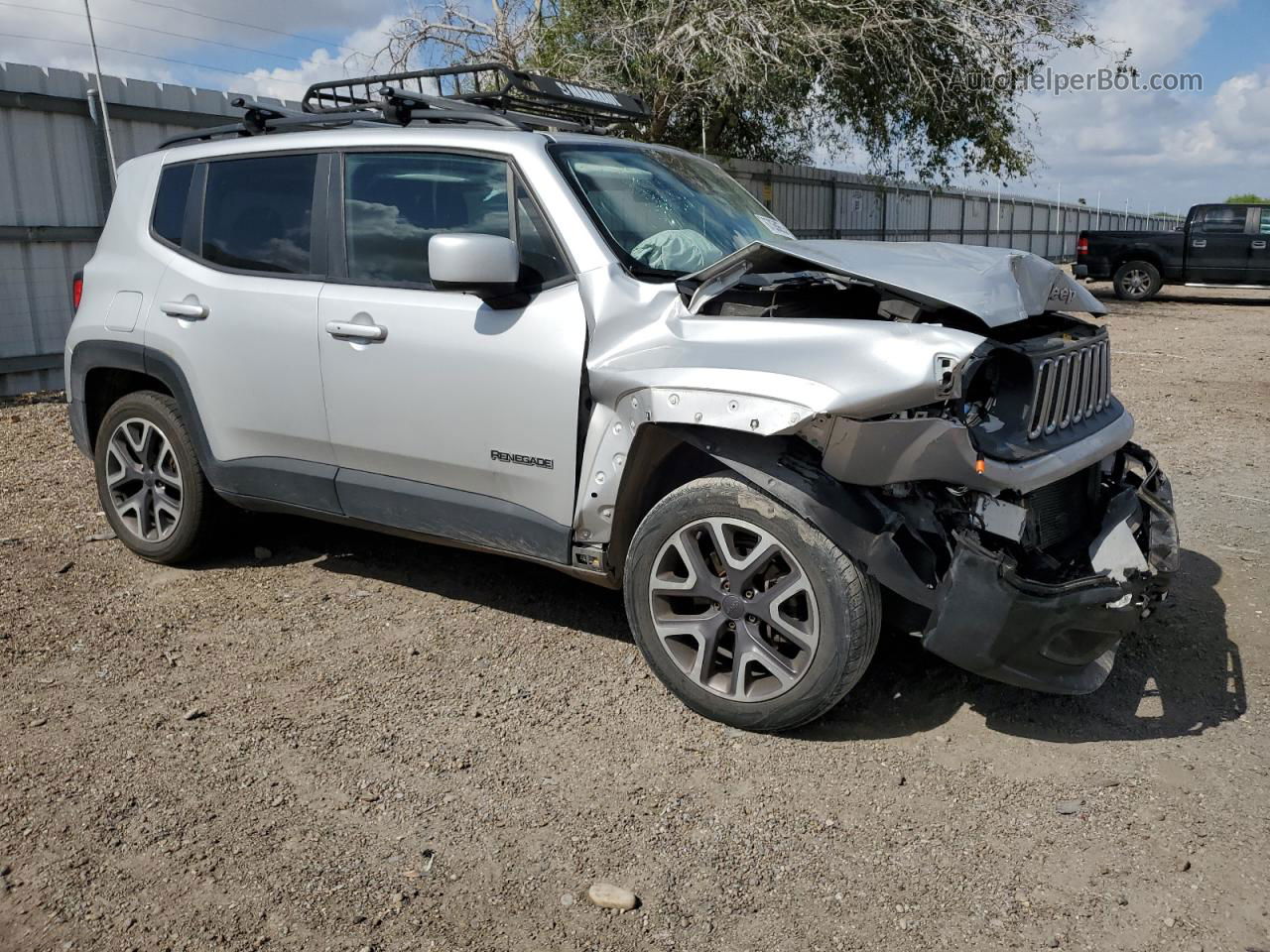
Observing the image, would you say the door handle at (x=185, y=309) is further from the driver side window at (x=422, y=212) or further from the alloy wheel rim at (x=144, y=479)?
the driver side window at (x=422, y=212)

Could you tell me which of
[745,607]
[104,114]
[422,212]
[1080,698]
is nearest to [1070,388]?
[1080,698]

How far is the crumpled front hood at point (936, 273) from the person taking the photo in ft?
11.2

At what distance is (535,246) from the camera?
3.97 metres

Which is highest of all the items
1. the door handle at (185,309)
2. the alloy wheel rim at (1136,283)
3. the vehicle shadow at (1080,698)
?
the door handle at (185,309)

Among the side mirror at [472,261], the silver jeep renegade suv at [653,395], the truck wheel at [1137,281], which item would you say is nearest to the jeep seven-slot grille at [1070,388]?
the silver jeep renegade suv at [653,395]

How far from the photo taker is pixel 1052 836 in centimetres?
308

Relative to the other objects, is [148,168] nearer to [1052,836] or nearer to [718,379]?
[718,379]

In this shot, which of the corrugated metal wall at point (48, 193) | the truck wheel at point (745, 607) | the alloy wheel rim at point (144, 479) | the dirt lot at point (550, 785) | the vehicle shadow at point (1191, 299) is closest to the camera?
the dirt lot at point (550, 785)

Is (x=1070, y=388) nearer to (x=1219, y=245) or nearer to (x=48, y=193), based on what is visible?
(x=48, y=193)

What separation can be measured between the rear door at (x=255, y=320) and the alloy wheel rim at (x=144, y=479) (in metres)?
0.42

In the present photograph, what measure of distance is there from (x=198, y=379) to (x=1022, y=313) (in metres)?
3.32

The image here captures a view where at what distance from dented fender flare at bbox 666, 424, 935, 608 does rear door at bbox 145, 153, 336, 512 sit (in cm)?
189

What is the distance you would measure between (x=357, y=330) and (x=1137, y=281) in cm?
2088

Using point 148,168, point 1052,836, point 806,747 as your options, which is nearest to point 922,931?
point 1052,836
